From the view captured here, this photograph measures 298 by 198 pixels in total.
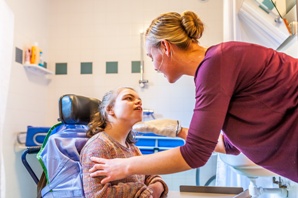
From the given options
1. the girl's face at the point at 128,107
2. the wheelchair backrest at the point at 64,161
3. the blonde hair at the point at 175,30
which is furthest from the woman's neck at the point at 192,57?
the wheelchair backrest at the point at 64,161

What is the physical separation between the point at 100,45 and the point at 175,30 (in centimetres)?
222

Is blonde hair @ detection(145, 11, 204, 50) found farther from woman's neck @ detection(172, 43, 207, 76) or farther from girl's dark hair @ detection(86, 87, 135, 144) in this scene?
girl's dark hair @ detection(86, 87, 135, 144)

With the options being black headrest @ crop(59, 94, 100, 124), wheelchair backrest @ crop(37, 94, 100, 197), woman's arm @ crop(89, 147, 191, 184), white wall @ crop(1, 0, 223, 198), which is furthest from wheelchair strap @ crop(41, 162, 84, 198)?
white wall @ crop(1, 0, 223, 198)

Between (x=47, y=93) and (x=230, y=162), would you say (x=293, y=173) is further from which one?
(x=47, y=93)

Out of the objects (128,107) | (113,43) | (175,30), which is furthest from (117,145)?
(113,43)

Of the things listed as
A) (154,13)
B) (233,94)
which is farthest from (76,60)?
(233,94)

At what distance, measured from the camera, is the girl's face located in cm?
141

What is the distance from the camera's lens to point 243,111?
822mm

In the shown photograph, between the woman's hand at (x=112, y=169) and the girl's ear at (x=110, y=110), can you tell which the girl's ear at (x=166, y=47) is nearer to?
the woman's hand at (x=112, y=169)

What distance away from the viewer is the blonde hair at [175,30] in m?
0.95

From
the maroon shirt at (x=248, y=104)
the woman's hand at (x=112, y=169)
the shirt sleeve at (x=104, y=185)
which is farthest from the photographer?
the shirt sleeve at (x=104, y=185)

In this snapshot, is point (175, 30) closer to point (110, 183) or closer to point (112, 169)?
point (112, 169)

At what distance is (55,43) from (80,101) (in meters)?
1.82

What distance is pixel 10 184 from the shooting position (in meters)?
2.31
